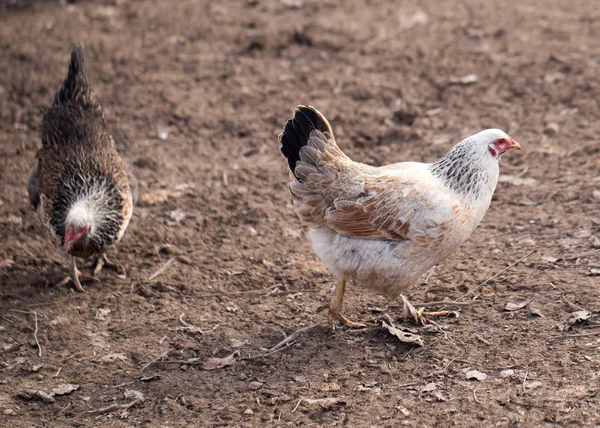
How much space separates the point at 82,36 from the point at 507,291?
7024mm

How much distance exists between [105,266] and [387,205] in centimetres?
260

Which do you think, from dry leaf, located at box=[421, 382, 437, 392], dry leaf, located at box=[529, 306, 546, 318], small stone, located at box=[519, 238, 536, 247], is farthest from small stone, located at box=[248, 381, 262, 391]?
small stone, located at box=[519, 238, 536, 247]

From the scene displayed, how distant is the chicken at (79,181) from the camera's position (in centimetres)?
555

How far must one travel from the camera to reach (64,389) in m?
4.59

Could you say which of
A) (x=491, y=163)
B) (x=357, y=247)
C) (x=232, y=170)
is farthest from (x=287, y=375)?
(x=232, y=170)

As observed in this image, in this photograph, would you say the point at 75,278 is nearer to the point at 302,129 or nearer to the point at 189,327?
the point at 189,327

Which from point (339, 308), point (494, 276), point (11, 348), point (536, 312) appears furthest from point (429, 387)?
point (11, 348)

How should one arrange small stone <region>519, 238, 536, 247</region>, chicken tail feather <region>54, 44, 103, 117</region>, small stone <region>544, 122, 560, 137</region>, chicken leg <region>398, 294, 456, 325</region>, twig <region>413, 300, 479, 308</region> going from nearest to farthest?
chicken leg <region>398, 294, 456, 325</region>
twig <region>413, 300, 479, 308</region>
small stone <region>519, 238, 536, 247</region>
chicken tail feather <region>54, 44, 103, 117</region>
small stone <region>544, 122, 560, 137</region>

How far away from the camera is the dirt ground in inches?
174

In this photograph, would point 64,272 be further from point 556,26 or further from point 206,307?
point 556,26

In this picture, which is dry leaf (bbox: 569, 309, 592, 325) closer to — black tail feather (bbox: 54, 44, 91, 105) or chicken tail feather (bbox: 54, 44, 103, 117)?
chicken tail feather (bbox: 54, 44, 103, 117)

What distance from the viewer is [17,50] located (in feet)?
30.4

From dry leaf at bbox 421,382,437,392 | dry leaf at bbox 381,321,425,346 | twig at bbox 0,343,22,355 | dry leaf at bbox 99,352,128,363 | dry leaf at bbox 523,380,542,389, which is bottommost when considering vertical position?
dry leaf at bbox 99,352,128,363

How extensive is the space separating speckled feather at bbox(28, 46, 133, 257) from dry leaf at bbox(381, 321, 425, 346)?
7.80 feet
